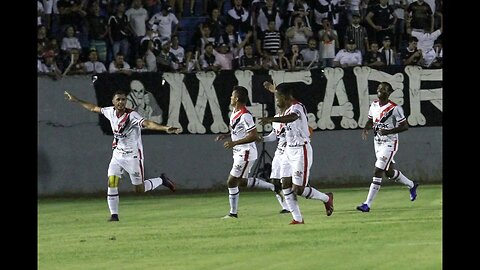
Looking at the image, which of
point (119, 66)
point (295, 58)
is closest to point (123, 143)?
point (119, 66)

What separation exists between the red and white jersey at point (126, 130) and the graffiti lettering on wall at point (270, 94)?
22.5 feet

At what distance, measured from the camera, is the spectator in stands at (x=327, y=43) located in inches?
1192

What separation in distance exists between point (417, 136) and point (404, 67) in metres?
1.70

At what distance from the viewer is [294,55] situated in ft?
98.3

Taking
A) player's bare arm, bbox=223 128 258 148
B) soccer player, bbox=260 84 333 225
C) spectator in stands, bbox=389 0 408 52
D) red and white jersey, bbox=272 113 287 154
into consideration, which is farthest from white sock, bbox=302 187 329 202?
spectator in stands, bbox=389 0 408 52

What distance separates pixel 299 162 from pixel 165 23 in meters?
10.9

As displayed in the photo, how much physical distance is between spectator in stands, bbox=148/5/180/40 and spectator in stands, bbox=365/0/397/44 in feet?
15.4

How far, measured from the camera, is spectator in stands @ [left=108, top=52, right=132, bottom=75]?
2927cm

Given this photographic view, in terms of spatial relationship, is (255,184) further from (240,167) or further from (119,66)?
(119,66)

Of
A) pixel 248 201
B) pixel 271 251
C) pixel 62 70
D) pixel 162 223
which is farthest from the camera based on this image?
pixel 62 70

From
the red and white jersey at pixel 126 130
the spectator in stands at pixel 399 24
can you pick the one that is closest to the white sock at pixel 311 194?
the red and white jersey at pixel 126 130

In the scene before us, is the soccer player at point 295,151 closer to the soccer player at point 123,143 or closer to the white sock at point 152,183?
the soccer player at point 123,143
